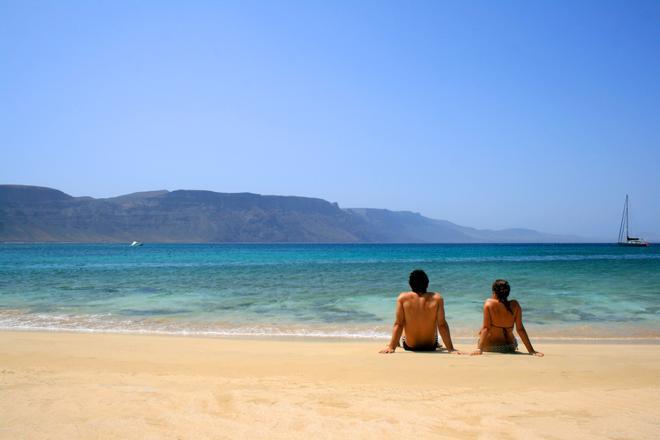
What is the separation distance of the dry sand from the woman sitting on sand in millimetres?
439

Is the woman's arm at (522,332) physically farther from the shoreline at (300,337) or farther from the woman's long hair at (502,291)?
the shoreline at (300,337)

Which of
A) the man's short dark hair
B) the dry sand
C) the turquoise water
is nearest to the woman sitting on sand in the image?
the dry sand

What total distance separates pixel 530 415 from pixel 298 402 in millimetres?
1961

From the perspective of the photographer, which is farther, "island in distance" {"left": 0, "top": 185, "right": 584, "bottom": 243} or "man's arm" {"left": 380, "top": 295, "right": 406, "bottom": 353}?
"island in distance" {"left": 0, "top": 185, "right": 584, "bottom": 243}

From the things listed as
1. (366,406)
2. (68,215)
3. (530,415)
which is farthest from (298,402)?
(68,215)

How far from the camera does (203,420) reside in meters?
3.96

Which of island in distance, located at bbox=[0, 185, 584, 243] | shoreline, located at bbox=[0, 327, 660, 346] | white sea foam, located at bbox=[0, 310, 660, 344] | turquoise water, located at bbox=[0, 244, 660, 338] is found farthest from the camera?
island in distance, located at bbox=[0, 185, 584, 243]

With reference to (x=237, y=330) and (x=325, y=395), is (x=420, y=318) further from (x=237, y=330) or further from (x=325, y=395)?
(x=237, y=330)

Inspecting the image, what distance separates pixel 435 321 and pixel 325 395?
2.87 meters

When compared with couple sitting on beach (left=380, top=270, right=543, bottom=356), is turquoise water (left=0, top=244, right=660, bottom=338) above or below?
below

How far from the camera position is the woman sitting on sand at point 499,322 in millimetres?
7191

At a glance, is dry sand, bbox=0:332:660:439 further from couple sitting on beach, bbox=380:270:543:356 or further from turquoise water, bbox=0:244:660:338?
turquoise water, bbox=0:244:660:338

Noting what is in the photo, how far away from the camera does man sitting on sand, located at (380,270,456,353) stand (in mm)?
7035

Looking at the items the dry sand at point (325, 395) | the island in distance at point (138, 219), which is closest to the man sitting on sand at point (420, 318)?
the dry sand at point (325, 395)
